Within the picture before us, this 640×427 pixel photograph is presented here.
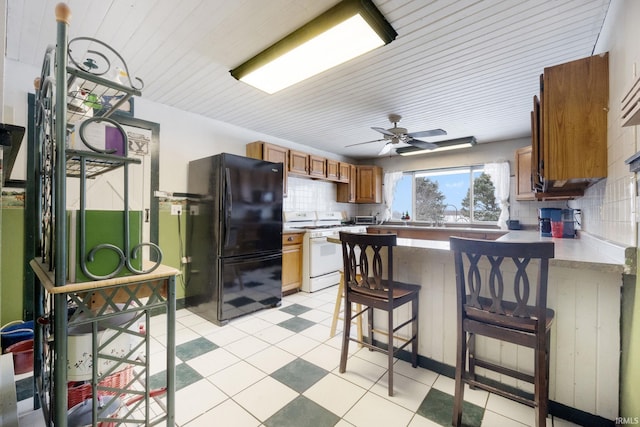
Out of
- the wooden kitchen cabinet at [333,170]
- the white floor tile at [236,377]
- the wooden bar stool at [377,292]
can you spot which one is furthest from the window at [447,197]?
the white floor tile at [236,377]

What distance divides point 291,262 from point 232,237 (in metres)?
1.22

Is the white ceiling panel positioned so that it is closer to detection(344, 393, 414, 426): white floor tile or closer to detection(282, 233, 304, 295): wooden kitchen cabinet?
detection(282, 233, 304, 295): wooden kitchen cabinet

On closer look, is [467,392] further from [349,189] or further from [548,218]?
[349,189]

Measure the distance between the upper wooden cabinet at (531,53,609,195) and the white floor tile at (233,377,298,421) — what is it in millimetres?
2190

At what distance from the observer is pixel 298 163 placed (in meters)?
4.55

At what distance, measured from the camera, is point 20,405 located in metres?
1.61

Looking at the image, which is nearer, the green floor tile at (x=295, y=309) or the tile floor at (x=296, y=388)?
the tile floor at (x=296, y=388)

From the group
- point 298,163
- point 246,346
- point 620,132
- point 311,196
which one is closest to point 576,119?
point 620,132

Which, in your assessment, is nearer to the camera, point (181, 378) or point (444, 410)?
point (444, 410)

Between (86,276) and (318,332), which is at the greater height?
(86,276)

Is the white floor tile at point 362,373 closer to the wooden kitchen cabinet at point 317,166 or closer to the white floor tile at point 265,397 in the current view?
the white floor tile at point 265,397

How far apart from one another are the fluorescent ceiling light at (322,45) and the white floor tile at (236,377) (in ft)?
7.72

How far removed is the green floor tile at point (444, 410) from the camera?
62.1 inches

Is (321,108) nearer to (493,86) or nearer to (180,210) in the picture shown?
(493,86)
